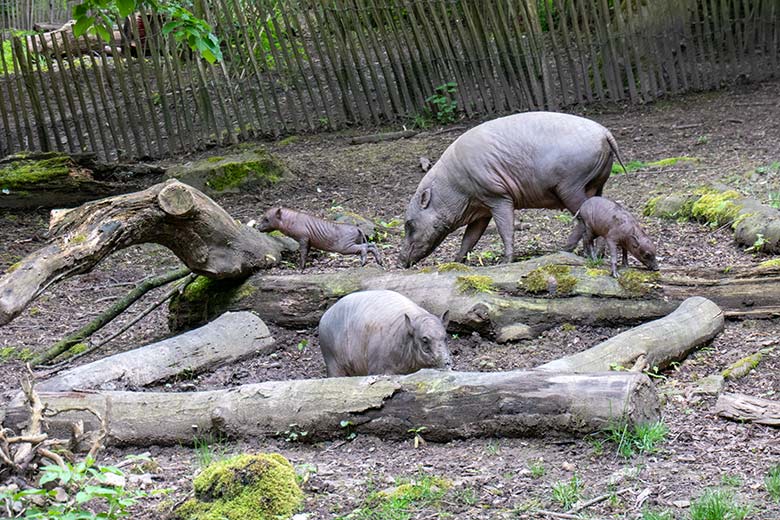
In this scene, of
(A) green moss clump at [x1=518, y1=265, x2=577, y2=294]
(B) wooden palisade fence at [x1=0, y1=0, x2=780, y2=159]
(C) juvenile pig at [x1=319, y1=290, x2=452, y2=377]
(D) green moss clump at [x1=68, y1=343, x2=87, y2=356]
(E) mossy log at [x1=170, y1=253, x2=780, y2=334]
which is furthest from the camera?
(B) wooden palisade fence at [x1=0, y1=0, x2=780, y2=159]

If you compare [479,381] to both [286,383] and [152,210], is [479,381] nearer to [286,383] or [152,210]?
[286,383]

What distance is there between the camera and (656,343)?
5457mm

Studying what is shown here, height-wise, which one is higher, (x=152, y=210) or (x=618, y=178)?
(x=152, y=210)

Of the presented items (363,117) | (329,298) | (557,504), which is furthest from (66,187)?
(557,504)

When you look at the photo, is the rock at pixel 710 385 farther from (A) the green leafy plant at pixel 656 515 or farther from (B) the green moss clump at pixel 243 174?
(B) the green moss clump at pixel 243 174

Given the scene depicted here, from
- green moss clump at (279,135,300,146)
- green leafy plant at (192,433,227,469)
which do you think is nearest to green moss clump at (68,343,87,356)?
green leafy plant at (192,433,227,469)

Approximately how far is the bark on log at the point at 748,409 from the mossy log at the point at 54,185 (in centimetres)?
784

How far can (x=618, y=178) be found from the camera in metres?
10.2

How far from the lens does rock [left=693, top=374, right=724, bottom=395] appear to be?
197 inches

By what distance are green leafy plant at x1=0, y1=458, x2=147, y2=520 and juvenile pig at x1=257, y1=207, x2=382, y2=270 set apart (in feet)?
14.2

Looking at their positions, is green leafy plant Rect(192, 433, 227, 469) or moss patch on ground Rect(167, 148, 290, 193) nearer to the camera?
green leafy plant Rect(192, 433, 227, 469)

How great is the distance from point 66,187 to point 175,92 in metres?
2.46

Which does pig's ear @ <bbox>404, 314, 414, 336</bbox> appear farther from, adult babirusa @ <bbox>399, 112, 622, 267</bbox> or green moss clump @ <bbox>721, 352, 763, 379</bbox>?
adult babirusa @ <bbox>399, 112, 622, 267</bbox>

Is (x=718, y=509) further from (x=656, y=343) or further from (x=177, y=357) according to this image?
(x=177, y=357)
